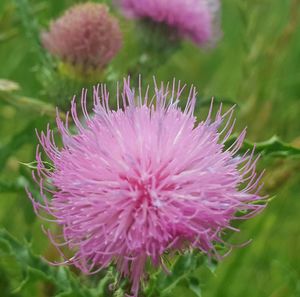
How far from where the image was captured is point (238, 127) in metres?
2.55

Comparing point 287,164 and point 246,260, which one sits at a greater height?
point 287,164

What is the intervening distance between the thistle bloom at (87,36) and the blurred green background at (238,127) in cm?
10

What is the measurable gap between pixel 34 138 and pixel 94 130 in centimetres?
75

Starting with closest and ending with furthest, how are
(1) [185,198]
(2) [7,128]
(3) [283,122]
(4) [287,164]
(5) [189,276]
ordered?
1. (1) [185,198]
2. (5) [189,276]
3. (4) [287,164]
4. (3) [283,122]
5. (2) [7,128]

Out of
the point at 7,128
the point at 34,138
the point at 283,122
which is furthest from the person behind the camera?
the point at 7,128

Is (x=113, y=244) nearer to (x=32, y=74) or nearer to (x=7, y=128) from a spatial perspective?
(x=7, y=128)

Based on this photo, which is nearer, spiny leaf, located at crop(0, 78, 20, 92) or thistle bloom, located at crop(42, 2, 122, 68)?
spiny leaf, located at crop(0, 78, 20, 92)

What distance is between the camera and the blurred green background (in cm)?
A: 169

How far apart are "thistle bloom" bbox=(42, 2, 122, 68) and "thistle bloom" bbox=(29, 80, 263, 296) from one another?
2.06 feet

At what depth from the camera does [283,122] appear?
8.07ft

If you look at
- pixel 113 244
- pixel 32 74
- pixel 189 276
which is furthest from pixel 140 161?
pixel 32 74

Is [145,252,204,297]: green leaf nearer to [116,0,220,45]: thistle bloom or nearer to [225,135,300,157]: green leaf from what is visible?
[225,135,300,157]: green leaf

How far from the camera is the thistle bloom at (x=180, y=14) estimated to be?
2270mm

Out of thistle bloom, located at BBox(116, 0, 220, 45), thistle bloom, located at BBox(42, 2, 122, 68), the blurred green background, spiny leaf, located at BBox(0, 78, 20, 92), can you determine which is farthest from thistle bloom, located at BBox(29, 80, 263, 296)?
thistle bloom, located at BBox(116, 0, 220, 45)
